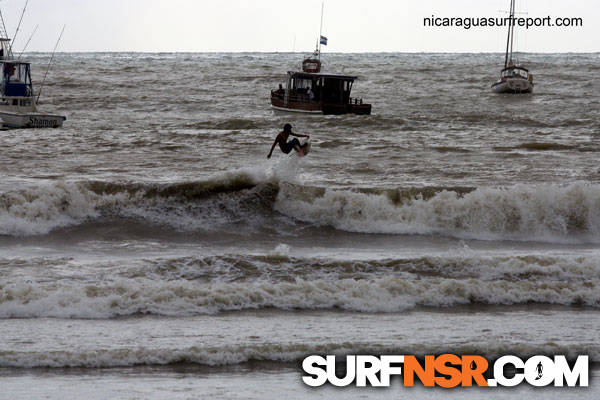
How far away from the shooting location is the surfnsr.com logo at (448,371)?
7.31 m

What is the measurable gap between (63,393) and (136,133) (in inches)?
986

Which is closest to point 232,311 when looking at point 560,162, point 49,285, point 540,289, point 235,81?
point 49,285

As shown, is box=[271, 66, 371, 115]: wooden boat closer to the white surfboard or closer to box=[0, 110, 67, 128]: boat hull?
box=[0, 110, 67, 128]: boat hull

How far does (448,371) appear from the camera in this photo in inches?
298

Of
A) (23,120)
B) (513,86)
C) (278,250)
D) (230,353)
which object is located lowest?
(230,353)

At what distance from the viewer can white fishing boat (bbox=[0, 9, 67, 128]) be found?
3069cm

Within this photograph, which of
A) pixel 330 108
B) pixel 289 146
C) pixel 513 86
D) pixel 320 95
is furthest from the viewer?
pixel 513 86

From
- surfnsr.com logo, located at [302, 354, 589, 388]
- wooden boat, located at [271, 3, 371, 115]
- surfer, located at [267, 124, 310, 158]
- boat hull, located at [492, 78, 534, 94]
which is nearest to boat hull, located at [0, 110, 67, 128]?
wooden boat, located at [271, 3, 371, 115]

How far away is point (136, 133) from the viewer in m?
31.1

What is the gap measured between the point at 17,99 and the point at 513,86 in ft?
109

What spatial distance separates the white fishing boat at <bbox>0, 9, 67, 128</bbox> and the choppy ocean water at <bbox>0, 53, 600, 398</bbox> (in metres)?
1.22

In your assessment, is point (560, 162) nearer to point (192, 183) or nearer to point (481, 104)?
point (192, 183)

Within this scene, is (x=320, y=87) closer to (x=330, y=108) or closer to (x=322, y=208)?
(x=330, y=108)

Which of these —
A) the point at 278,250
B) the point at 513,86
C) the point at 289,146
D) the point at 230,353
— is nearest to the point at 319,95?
the point at 289,146
